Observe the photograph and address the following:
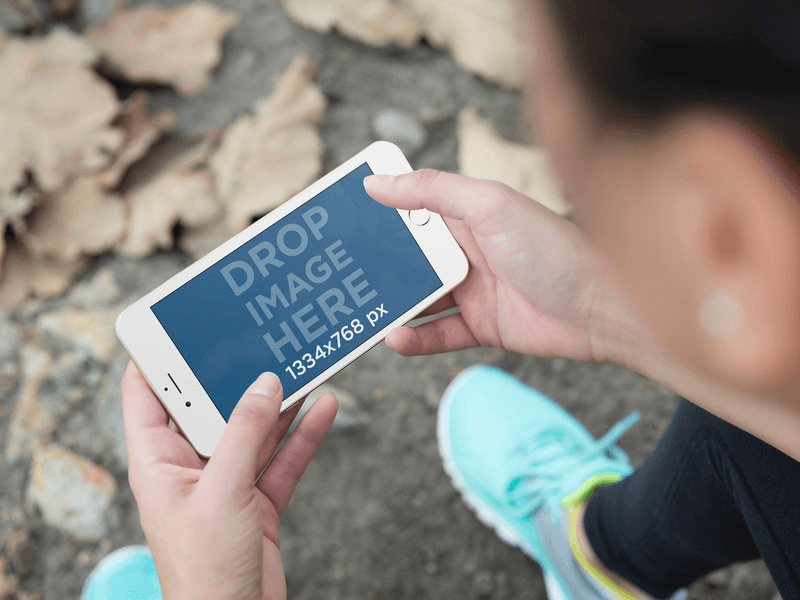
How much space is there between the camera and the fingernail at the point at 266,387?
0.86 meters

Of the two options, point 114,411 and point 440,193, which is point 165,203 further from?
point 440,193

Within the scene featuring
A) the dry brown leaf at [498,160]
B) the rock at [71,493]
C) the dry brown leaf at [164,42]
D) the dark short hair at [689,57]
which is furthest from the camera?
the dry brown leaf at [164,42]

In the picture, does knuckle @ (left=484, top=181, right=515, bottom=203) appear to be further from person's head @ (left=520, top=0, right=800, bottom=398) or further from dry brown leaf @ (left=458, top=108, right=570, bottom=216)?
person's head @ (left=520, top=0, right=800, bottom=398)

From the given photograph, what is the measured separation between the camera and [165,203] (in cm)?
144

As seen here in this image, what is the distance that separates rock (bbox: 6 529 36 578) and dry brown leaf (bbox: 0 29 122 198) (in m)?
0.83

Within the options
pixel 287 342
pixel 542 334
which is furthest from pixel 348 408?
pixel 542 334

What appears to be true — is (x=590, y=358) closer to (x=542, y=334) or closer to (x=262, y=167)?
(x=542, y=334)

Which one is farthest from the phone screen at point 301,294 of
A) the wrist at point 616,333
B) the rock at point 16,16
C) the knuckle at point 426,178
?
the rock at point 16,16

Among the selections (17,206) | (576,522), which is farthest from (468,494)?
(17,206)

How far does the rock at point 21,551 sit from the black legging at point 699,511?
4.23ft

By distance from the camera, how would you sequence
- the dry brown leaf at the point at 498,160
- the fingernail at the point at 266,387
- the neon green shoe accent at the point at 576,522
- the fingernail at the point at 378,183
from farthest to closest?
the dry brown leaf at the point at 498,160, the neon green shoe accent at the point at 576,522, the fingernail at the point at 378,183, the fingernail at the point at 266,387

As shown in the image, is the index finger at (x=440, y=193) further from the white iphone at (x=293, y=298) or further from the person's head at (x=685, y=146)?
the person's head at (x=685, y=146)

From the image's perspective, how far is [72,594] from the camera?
1.30 meters

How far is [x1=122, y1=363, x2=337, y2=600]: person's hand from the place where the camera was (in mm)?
736
